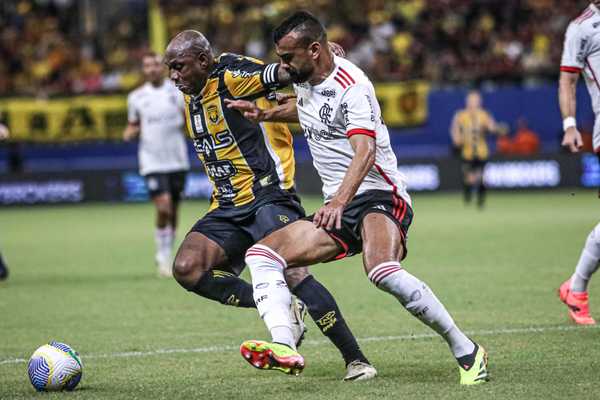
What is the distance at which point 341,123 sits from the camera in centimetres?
586

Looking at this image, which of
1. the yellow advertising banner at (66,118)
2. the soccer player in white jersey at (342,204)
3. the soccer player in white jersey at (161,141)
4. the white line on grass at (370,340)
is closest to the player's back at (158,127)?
the soccer player in white jersey at (161,141)

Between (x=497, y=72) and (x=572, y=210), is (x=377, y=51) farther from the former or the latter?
(x=572, y=210)

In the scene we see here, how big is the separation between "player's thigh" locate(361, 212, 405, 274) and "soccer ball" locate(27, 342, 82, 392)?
1.70 meters

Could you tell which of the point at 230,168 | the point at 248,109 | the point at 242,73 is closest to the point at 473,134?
the point at 230,168

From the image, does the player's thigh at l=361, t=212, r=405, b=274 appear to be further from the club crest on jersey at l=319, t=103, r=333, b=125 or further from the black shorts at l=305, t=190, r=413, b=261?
the club crest on jersey at l=319, t=103, r=333, b=125

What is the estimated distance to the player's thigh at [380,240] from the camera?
5.57m

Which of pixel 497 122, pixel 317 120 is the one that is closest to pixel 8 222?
pixel 497 122

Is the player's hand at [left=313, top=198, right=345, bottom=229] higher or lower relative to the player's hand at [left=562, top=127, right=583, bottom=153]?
lower

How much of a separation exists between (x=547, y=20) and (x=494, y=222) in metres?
Result: 11.2

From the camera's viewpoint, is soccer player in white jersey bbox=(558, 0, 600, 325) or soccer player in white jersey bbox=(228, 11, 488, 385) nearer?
soccer player in white jersey bbox=(228, 11, 488, 385)

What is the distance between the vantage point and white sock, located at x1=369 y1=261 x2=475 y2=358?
5500mm

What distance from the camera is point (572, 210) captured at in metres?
18.9

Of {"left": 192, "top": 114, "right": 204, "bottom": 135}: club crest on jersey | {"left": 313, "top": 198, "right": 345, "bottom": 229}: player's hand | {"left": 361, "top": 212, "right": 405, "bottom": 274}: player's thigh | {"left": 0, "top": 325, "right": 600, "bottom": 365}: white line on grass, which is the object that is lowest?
{"left": 0, "top": 325, "right": 600, "bottom": 365}: white line on grass

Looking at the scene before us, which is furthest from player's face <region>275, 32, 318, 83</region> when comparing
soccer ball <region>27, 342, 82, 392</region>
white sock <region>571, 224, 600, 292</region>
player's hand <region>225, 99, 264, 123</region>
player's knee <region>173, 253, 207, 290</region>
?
white sock <region>571, 224, 600, 292</region>
